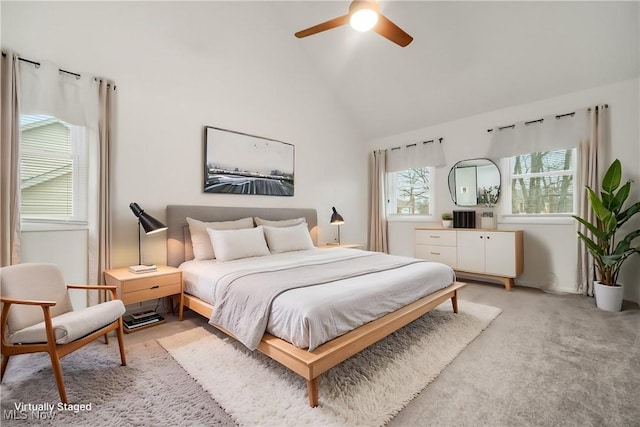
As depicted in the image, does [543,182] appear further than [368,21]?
Yes

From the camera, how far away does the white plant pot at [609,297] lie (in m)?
3.13

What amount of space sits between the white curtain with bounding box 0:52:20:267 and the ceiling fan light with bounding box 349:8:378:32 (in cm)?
275

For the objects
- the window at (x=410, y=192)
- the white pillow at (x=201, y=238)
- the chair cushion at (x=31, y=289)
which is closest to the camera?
the chair cushion at (x=31, y=289)

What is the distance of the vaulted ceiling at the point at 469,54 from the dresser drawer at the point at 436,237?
6.11ft

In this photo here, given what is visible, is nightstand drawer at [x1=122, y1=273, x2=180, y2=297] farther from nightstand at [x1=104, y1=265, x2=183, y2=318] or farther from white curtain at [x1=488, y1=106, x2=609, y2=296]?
white curtain at [x1=488, y1=106, x2=609, y2=296]

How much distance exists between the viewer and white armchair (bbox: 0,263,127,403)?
5.42 feet

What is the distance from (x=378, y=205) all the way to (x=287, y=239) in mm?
2477

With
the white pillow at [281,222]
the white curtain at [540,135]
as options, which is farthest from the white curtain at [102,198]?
the white curtain at [540,135]

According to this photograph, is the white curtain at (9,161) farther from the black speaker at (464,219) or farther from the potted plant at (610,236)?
the potted plant at (610,236)

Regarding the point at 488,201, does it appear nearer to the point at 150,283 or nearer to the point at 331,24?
the point at 331,24

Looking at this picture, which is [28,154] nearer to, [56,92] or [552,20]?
[56,92]

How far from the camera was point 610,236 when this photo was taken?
318 cm

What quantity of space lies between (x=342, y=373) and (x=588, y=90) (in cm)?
445

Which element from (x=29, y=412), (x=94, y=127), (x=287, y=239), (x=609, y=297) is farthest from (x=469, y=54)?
(x=29, y=412)
